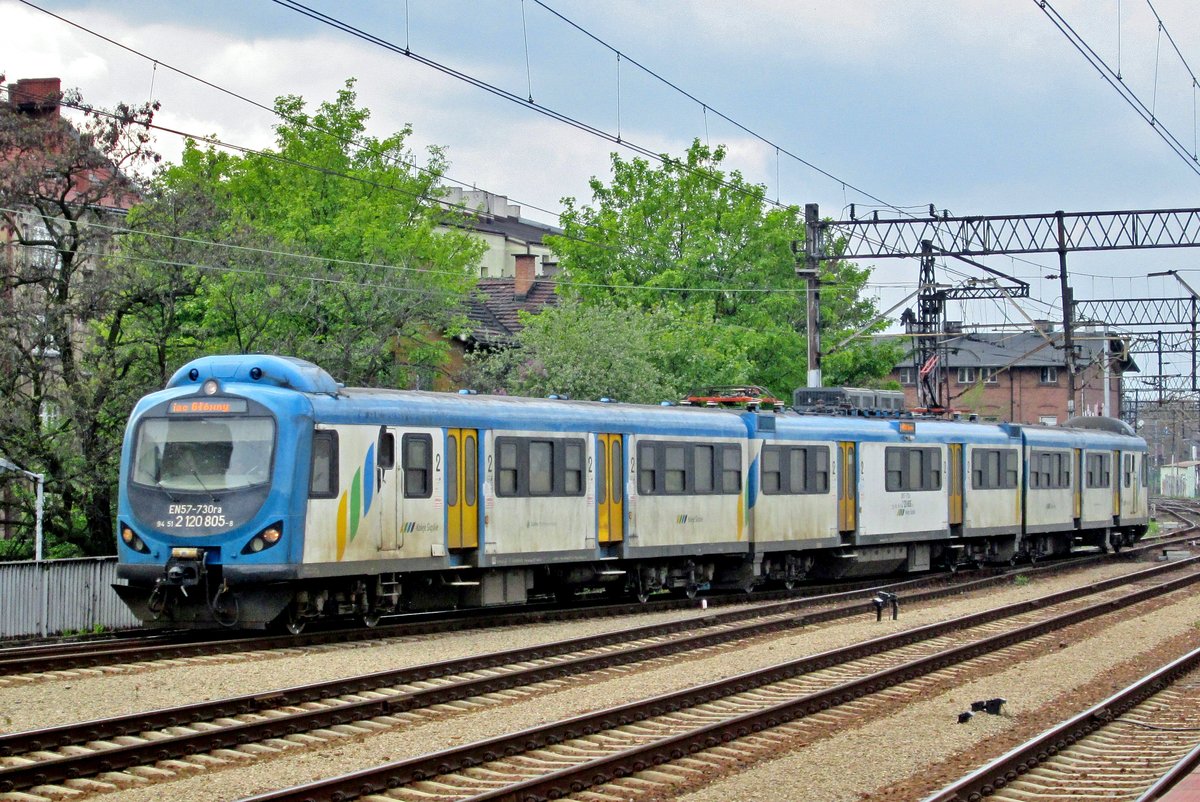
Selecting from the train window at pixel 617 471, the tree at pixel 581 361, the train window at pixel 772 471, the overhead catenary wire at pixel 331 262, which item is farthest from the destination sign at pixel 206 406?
the tree at pixel 581 361

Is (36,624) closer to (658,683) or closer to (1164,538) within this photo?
(658,683)

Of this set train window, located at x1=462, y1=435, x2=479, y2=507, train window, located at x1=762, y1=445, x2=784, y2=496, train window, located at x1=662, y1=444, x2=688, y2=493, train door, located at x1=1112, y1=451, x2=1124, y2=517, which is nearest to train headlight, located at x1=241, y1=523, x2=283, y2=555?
train window, located at x1=462, y1=435, x2=479, y2=507

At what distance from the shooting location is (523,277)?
60.4 m

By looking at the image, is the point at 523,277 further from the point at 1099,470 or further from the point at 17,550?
the point at 17,550

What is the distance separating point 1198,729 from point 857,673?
3824 mm

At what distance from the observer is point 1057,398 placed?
9450 centimetres

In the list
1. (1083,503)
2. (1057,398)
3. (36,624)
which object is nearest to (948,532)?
(1083,503)

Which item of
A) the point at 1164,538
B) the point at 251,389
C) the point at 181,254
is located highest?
the point at 181,254

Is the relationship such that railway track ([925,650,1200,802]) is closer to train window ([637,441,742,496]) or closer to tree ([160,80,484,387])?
train window ([637,441,742,496])

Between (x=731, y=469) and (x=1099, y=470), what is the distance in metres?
17.0

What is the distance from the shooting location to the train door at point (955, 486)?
99.8ft

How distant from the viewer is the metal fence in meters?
20.7

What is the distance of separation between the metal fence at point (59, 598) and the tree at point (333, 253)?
6.91m

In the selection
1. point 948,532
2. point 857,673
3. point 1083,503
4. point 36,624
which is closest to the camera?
point 857,673
